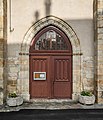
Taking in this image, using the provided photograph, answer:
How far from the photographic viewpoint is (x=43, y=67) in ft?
22.2

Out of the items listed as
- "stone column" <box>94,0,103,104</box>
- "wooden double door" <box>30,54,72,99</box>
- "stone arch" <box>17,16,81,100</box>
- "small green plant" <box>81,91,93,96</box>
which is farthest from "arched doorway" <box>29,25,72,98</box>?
"stone column" <box>94,0,103,104</box>

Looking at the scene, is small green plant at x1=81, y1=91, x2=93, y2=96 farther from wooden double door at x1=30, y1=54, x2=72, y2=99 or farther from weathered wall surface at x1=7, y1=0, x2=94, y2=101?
wooden double door at x1=30, y1=54, x2=72, y2=99

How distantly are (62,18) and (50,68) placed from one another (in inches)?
76.1

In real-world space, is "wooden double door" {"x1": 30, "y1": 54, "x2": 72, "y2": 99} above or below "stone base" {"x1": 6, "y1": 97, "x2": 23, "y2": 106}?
above

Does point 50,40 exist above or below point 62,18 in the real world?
below

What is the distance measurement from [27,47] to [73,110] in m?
2.82

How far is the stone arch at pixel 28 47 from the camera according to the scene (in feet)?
21.8

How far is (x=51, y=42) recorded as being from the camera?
6.84 meters

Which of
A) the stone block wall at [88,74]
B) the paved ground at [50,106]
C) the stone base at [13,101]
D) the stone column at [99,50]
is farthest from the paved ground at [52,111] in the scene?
the stone block wall at [88,74]

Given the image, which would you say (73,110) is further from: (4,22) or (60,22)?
(4,22)

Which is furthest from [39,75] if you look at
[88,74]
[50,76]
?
[88,74]

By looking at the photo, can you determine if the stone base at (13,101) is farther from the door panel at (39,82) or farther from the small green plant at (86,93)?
the small green plant at (86,93)

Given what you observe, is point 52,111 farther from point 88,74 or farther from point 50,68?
point 88,74

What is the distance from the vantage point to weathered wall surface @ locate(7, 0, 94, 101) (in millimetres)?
6695
